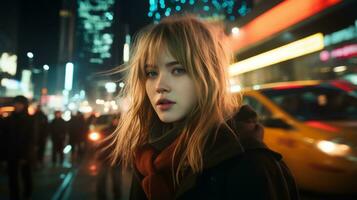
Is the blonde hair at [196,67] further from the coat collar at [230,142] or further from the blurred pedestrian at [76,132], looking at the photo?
the blurred pedestrian at [76,132]


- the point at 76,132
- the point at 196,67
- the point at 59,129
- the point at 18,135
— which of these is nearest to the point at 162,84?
the point at 196,67

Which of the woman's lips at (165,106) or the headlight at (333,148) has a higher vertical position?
the woman's lips at (165,106)

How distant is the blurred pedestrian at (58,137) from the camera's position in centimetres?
1188

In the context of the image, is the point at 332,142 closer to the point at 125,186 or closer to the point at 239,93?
the point at 239,93

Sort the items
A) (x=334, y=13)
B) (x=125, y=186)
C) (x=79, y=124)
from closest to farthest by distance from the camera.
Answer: (x=125, y=186) < (x=334, y=13) < (x=79, y=124)

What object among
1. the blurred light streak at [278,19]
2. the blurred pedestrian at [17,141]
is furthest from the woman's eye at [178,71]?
the blurred light streak at [278,19]

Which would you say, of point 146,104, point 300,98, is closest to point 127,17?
point 300,98

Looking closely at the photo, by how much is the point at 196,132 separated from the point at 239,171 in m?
0.25

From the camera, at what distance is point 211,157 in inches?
51.3

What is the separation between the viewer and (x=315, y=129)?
557cm

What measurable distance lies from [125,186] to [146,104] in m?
6.65

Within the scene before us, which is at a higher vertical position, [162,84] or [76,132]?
[162,84]

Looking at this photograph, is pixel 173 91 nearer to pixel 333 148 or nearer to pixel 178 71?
pixel 178 71

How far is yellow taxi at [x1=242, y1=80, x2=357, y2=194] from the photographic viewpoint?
17.0ft
